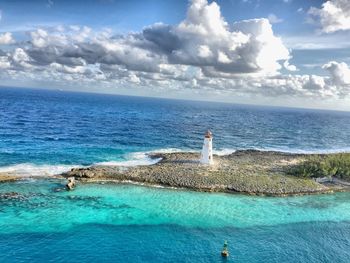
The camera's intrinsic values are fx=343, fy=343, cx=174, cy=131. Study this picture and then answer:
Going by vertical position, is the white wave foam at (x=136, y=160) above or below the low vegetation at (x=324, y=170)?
below

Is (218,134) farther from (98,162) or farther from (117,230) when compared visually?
(117,230)

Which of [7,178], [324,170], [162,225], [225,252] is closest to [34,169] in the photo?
[7,178]

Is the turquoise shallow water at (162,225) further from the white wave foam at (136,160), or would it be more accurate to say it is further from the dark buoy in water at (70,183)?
the white wave foam at (136,160)

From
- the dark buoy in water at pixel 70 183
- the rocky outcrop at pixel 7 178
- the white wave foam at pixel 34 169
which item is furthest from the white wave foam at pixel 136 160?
the rocky outcrop at pixel 7 178

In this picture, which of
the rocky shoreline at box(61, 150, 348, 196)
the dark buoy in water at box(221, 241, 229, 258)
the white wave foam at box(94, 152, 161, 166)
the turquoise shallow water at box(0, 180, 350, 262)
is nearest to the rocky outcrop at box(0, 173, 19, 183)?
the turquoise shallow water at box(0, 180, 350, 262)

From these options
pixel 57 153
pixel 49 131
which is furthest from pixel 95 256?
pixel 49 131

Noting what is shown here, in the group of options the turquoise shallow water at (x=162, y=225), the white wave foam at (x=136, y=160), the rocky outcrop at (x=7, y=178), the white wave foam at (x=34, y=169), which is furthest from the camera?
the white wave foam at (x=136, y=160)
